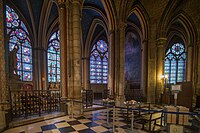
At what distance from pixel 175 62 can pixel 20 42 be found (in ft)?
75.7

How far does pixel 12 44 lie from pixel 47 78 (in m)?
5.05

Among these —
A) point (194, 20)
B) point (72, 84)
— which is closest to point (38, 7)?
point (72, 84)

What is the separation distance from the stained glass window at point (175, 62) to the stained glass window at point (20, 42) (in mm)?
20846

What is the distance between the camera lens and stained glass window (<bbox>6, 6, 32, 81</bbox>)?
10742mm

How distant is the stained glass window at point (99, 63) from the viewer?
15930mm

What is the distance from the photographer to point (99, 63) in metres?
16.6

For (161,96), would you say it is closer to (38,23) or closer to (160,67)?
(160,67)

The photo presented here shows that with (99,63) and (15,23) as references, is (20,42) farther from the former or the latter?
(99,63)

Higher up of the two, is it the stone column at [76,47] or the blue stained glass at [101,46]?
the blue stained glass at [101,46]

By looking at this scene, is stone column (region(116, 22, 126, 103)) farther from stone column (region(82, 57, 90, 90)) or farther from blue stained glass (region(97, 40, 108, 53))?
blue stained glass (region(97, 40, 108, 53))

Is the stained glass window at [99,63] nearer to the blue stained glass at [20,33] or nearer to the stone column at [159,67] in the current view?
the stone column at [159,67]

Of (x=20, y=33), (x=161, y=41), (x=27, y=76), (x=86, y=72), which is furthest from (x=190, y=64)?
(x=20, y=33)

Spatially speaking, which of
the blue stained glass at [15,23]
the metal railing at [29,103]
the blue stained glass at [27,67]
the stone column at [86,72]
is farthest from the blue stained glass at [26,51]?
the metal railing at [29,103]

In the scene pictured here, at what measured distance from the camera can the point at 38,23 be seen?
11586 millimetres
